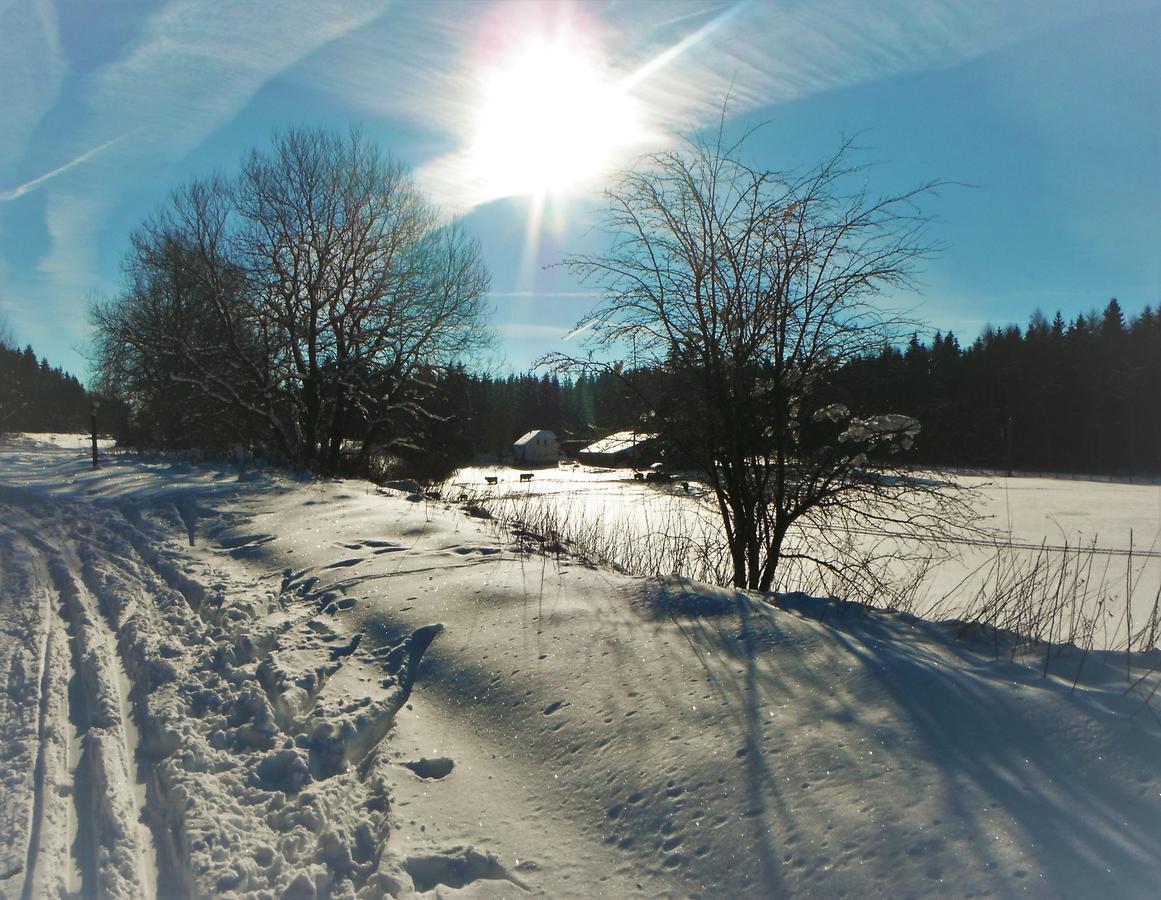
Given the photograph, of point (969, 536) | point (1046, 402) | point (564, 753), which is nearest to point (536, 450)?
point (1046, 402)

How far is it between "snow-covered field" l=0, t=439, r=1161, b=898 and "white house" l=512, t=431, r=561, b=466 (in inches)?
2432

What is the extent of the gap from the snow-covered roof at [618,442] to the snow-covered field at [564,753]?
226cm

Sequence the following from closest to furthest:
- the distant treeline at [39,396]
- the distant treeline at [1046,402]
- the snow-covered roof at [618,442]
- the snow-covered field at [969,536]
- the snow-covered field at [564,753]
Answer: the snow-covered field at [564,753], the snow-covered field at [969,536], the snow-covered roof at [618,442], the distant treeline at [1046,402], the distant treeline at [39,396]

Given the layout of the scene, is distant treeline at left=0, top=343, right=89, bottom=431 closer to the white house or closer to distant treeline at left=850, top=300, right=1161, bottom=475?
the white house

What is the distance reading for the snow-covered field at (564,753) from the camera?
8.46 ft

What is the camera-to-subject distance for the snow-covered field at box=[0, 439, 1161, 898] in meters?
2.58

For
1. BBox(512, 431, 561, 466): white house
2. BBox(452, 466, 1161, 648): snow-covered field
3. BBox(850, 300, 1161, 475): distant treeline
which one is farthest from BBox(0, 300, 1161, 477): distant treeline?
BBox(452, 466, 1161, 648): snow-covered field

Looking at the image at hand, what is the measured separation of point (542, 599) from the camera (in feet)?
18.2

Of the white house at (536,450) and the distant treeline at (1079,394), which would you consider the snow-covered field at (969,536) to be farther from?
the white house at (536,450)

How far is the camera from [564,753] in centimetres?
351

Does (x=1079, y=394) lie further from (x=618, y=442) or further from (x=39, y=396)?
(x=39, y=396)

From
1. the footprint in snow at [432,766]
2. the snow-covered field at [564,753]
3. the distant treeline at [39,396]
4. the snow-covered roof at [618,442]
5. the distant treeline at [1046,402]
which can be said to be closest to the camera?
the snow-covered field at [564,753]

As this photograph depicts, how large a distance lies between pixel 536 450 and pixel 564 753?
2569 inches

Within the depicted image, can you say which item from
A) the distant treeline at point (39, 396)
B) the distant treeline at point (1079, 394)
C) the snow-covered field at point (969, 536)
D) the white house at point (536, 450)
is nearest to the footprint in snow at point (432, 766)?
the snow-covered field at point (969, 536)
